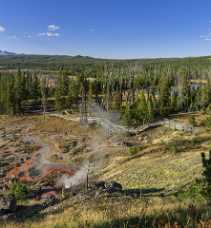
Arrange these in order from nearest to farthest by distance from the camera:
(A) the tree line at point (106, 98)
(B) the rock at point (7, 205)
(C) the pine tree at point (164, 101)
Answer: (B) the rock at point (7, 205)
(A) the tree line at point (106, 98)
(C) the pine tree at point (164, 101)

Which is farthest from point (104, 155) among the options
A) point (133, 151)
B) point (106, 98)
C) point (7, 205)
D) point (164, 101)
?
point (106, 98)

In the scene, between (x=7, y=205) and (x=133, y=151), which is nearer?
(x=7, y=205)

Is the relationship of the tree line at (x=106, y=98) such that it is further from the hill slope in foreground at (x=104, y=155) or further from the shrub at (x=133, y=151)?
the shrub at (x=133, y=151)

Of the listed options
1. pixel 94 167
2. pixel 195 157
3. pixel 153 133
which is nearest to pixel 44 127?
pixel 153 133

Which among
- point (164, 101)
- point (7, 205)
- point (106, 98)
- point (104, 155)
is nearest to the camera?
point (7, 205)

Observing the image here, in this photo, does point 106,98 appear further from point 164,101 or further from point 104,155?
point 104,155

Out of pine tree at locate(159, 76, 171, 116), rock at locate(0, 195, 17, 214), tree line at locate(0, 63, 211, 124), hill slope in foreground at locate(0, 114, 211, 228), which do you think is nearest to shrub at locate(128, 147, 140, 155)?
hill slope in foreground at locate(0, 114, 211, 228)

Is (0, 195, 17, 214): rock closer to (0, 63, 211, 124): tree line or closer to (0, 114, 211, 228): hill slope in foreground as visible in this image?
(0, 114, 211, 228): hill slope in foreground

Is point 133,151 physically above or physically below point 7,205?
below

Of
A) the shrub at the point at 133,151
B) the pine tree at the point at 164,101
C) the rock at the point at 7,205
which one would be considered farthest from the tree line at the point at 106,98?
the rock at the point at 7,205

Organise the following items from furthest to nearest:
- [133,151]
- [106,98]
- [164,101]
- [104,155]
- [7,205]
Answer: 1. [106,98]
2. [164,101]
3. [104,155]
4. [133,151]
5. [7,205]

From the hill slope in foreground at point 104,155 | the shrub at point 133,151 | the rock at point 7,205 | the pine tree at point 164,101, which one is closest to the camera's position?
the rock at point 7,205
